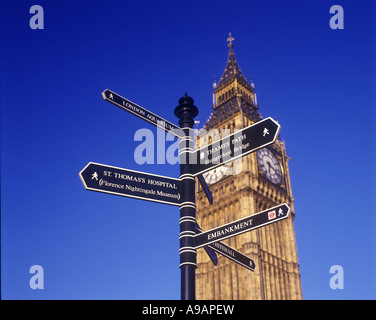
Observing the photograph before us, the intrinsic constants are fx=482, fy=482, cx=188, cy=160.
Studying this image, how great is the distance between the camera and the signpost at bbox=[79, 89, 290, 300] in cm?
659

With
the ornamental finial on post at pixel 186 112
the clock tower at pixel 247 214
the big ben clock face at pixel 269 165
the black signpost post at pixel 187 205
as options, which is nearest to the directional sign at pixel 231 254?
the black signpost post at pixel 187 205

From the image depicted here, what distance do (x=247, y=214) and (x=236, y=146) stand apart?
34.6 metres

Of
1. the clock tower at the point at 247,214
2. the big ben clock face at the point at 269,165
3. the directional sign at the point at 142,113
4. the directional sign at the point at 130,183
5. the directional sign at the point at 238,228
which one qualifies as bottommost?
the directional sign at the point at 238,228

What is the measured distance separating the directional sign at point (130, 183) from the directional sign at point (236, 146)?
48 centimetres

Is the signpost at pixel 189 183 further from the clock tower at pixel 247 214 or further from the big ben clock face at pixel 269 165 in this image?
the big ben clock face at pixel 269 165

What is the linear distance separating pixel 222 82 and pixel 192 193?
49616 millimetres

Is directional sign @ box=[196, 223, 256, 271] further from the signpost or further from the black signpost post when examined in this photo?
the black signpost post

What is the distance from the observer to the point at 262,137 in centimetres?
686

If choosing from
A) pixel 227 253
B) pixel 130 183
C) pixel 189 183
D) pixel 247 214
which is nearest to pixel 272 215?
pixel 227 253

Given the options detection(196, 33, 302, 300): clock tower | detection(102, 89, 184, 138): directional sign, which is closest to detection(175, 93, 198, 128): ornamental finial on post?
detection(102, 89, 184, 138): directional sign

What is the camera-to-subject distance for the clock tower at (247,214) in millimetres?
39594

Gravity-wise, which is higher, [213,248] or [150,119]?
[150,119]
